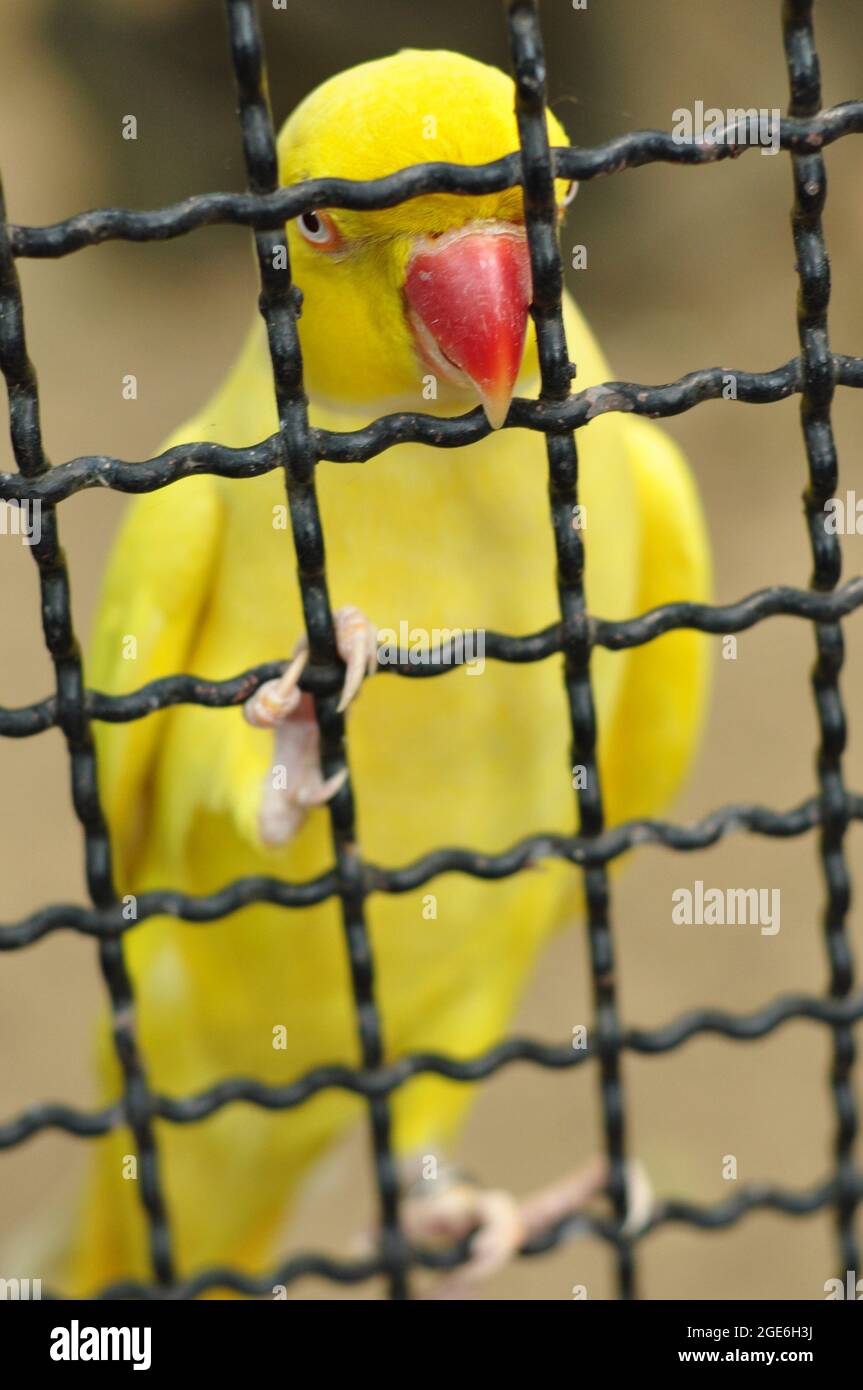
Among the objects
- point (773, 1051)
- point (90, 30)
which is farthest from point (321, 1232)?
point (90, 30)

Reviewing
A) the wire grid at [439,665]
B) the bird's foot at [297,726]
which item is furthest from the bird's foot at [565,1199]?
the bird's foot at [297,726]

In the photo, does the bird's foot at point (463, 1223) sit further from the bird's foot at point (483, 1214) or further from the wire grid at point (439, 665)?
the wire grid at point (439, 665)

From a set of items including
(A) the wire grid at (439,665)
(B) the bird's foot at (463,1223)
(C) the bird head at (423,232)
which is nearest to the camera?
(A) the wire grid at (439,665)

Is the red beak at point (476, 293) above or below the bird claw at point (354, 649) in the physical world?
above

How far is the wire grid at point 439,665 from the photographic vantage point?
36.3 inches

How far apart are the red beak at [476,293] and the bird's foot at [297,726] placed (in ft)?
0.71

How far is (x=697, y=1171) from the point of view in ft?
8.73

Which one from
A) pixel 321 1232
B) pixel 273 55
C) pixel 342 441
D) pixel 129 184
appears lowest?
pixel 321 1232

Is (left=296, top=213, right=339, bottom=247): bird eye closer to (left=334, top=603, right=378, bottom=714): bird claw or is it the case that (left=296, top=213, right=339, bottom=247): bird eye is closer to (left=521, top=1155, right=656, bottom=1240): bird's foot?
(left=334, top=603, right=378, bottom=714): bird claw

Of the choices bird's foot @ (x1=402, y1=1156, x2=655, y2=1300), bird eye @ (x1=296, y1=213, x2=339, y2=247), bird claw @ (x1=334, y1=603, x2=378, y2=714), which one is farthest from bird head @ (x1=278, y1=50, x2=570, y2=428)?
bird's foot @ (x1=402, y1=1156, x2=655, y2=1300)

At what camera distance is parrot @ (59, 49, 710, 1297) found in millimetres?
1079

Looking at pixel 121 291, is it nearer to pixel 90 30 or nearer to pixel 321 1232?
pixel 90 30

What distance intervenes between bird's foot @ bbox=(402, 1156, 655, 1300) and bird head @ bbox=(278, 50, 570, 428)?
995 mm
